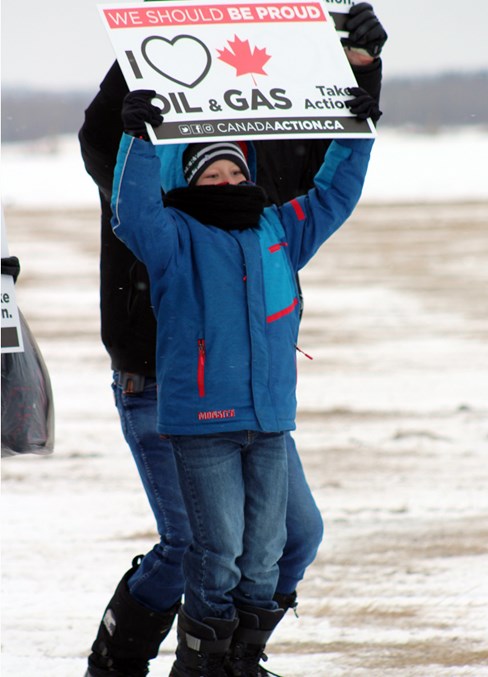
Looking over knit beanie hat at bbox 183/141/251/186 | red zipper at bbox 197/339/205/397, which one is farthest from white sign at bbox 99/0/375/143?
red zipper at bbox 197/339/205/397

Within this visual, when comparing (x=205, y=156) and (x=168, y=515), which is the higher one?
(x=205, y=156)

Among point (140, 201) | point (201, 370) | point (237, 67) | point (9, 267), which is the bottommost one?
point (201, 370)

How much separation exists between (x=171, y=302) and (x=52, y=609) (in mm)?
1581

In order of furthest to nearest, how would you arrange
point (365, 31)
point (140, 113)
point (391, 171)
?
point (391, 171)
point (365, 31)
point (140, 113)

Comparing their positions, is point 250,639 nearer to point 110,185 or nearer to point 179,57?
point 110,185

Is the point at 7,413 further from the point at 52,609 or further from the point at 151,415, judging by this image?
the point at 52,609

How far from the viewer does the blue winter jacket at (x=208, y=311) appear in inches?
118

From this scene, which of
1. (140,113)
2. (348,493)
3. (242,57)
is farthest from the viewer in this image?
(348,493)

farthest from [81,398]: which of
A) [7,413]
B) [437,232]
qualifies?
[437,232]

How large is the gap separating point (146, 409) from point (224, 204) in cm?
64

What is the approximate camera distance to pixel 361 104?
10.4ft

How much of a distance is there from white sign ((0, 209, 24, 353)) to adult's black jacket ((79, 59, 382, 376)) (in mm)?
321

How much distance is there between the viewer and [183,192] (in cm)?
312

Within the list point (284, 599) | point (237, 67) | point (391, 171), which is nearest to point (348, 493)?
point (284, 599)
